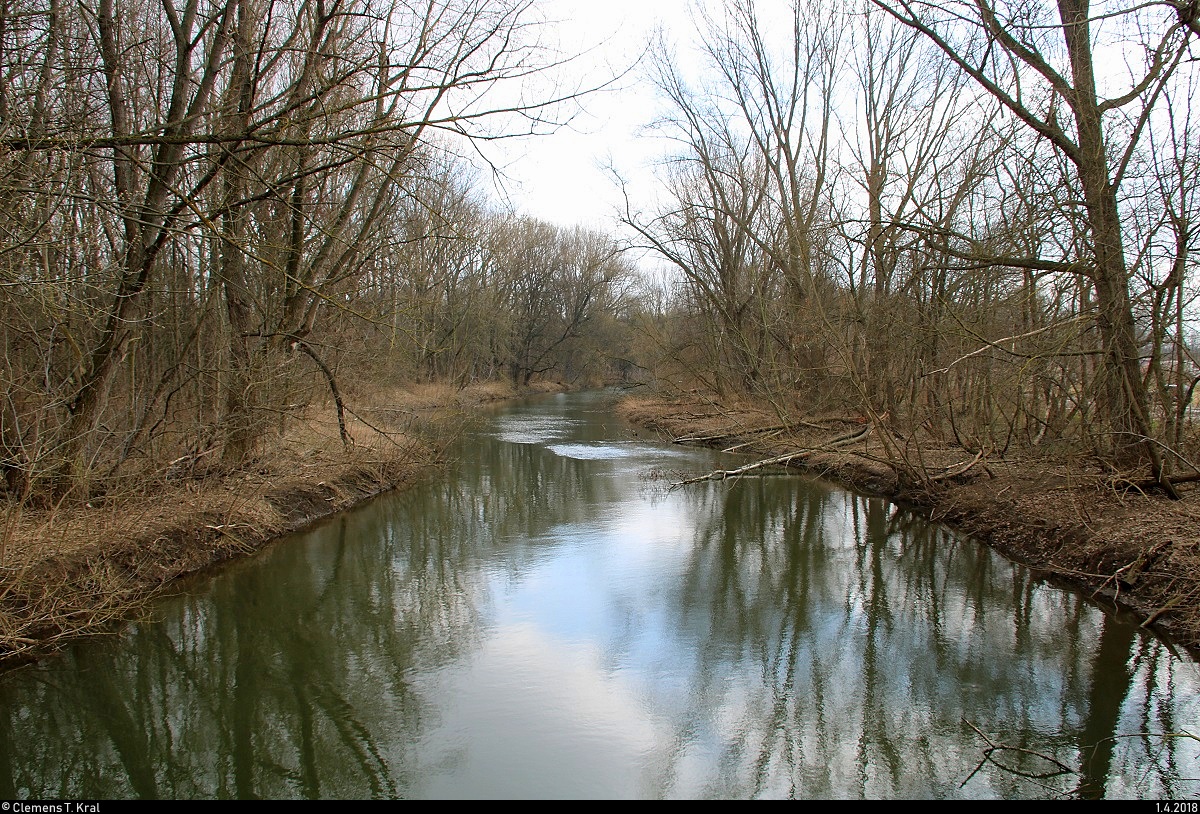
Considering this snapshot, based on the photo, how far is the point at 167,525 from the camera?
27.2ft

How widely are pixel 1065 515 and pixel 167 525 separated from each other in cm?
970

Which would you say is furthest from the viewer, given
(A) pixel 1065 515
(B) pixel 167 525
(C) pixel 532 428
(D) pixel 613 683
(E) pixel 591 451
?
(C) pixel 532 428

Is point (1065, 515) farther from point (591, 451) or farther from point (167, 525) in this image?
point (591, 451)

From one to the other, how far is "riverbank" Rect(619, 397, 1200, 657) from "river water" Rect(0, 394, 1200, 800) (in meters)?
0.33

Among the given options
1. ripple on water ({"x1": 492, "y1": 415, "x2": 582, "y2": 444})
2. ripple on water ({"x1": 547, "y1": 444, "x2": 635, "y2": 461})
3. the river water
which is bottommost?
the river water

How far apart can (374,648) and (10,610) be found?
104 inches

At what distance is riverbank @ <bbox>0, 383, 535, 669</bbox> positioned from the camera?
6.14 metres

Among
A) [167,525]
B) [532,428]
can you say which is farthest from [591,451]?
[167,525]

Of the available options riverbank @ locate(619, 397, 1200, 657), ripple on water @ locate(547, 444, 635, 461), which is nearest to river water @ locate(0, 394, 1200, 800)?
riverbank @ locate(619, 397, 1200, 657)

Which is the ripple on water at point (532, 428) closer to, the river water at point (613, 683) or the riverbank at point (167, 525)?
the riverbank at point (167, 525)

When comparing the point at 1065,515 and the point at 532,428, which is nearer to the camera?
the point at 1065,515

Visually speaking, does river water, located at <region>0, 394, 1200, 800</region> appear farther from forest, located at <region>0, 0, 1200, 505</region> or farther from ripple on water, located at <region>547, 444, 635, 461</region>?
ripple on water, located at <region>547, 444, 635, 461</region>

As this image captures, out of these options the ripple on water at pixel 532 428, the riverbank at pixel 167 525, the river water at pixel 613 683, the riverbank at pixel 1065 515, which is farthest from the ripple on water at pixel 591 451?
the river water at pixel 613 683

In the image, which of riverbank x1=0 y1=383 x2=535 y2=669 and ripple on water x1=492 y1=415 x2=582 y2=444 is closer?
riverbank x1=0 y1=383 x2=535 y2=669
